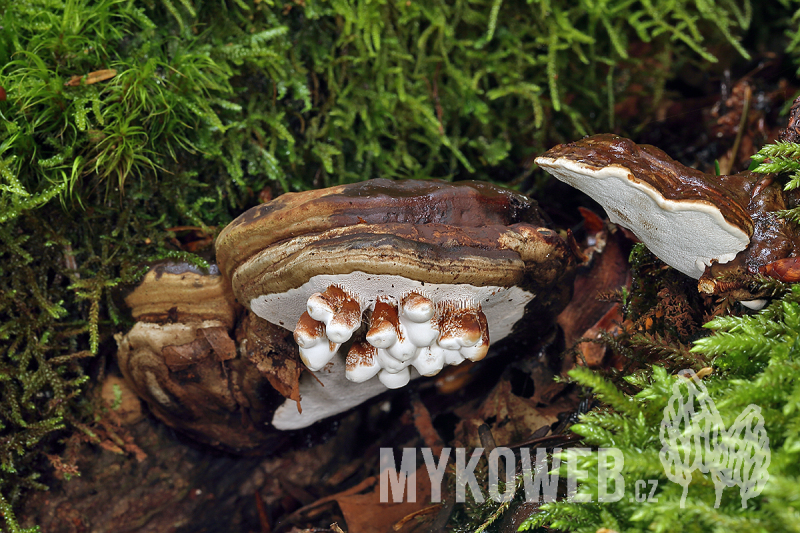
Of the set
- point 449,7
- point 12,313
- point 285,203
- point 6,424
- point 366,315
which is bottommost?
point 6,424

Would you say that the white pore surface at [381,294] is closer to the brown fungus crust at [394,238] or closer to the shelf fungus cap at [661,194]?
the brown fungus crust at [394,238]

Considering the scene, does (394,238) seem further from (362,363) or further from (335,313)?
(362,363)

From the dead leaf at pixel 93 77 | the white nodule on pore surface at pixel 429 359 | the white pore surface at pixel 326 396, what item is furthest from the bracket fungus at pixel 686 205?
the dead leaf at pixel 93 77

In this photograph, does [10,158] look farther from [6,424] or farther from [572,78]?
[572,78]

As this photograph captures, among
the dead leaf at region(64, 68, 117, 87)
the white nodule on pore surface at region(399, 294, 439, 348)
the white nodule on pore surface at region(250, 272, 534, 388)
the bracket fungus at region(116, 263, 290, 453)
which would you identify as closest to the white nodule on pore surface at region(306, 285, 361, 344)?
the white nodule on pore surface at region(250, 272, 534, 388)

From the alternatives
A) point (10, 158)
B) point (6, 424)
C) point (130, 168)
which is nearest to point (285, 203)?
point (130, 168)

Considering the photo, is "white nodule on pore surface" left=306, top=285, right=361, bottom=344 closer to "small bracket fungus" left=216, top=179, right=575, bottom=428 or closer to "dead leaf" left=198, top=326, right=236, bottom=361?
"small bracket fungus" left=216, top=179, right=575, bottom=428

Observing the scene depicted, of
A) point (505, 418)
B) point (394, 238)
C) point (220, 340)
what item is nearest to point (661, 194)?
point (394, 238)
